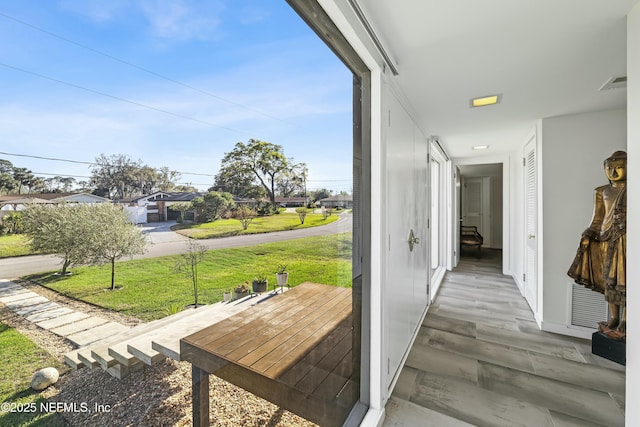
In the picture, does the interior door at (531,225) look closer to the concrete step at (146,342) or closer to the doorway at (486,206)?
the concrete step at (146,342)

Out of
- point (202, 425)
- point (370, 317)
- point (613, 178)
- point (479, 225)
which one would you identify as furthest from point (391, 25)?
point (479, 225)

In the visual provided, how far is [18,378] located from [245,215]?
56cm

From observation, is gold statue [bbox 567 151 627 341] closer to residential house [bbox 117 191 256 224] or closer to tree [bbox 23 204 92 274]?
residential house [bbox 117 191 256 224]

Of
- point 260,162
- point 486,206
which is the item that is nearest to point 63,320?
point 260,162

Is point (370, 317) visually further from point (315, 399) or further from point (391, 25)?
point (391, 25)

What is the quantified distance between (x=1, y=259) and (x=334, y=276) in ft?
3.87

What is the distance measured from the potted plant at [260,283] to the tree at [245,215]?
0.18 meters

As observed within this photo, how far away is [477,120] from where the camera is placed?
2.83 metres

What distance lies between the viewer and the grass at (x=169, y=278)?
0.58m

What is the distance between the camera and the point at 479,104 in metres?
2.38

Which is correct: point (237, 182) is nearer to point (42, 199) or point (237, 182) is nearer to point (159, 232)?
point (159, 232)

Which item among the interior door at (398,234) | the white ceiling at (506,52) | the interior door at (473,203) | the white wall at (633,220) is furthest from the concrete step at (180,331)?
the interior door at (473,203)

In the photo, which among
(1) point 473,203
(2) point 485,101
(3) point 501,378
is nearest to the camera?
(3) point 501,378

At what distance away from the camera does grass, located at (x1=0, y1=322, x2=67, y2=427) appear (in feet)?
1.47
